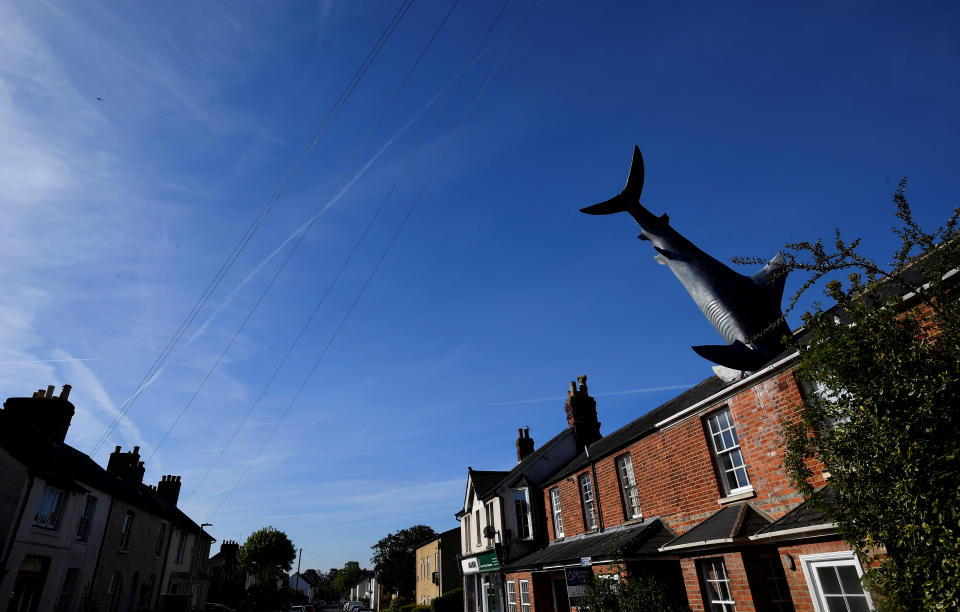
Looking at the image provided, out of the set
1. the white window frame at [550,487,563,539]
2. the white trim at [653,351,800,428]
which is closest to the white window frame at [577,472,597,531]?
the white window frame at [550,487,563,539]

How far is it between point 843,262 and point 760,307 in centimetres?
616

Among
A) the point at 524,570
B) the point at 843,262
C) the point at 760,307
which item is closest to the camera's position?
the point at 843,262

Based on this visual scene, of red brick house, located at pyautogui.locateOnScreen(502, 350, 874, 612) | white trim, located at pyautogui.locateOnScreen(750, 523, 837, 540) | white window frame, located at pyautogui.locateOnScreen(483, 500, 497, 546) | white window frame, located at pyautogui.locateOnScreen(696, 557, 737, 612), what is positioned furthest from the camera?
white window frame, located at pyautogui.locateOnScreen(483, 500, 497, 546)

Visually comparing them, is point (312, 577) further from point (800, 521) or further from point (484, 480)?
point (800, 521)

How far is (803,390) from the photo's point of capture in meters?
9.89

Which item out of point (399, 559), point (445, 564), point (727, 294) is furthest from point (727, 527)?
point (399, 559)

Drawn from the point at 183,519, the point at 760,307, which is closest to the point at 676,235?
the point at 760,307

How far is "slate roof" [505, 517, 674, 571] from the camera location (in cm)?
1255

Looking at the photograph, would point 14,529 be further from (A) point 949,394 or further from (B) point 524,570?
(A) point 949,394

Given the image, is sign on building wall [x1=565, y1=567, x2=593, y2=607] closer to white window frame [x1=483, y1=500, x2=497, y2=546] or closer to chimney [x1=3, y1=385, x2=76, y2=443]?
white window frame [x1=483, y1=500, x2=497, y2=546]

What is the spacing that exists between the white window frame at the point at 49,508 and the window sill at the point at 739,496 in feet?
72.9

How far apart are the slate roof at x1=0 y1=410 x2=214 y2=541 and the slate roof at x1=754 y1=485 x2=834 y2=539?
2189cm

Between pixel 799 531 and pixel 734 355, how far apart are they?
4275 millimetres

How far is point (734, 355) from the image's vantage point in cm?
1142
